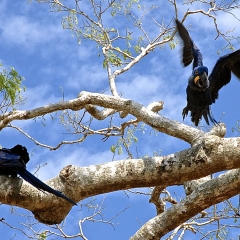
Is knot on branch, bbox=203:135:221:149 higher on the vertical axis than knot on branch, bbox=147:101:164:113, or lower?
lower

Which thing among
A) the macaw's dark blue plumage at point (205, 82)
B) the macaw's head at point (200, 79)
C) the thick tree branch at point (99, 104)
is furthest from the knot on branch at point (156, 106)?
the thick tree branch at point (99, 104)

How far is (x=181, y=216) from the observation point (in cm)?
357

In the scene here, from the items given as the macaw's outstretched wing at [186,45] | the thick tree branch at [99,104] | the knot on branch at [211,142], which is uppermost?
the macaw's outstretched wing at [186,45]

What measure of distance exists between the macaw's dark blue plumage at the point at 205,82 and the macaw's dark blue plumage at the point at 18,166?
2826mm

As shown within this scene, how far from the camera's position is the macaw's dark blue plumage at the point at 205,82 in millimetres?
5906

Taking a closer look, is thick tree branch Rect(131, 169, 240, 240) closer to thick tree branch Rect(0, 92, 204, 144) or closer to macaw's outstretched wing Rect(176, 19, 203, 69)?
thick tree branch Rect(0, 92, 204, 144)

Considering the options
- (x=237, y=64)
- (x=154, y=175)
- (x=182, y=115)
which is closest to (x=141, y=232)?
(x=154, y=175)

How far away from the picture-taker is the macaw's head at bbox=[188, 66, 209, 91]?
590 centimetres

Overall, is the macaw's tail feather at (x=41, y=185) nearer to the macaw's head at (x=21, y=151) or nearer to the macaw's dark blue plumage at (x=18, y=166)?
the macaw's dark blue plumage at (x=18, y=166)

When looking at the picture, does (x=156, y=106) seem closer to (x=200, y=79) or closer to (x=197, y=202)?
(x=200, y=79)

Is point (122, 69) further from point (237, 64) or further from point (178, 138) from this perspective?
point (178, 138)

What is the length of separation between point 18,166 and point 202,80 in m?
3.32

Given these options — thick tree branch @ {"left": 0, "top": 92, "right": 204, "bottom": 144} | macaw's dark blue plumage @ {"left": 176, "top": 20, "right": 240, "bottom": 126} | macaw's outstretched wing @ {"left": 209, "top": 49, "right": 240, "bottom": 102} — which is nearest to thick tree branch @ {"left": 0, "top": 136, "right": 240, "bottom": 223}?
thick tree branch @ {"left": 0, "top": 92, "right": 204, "bottom": 144}

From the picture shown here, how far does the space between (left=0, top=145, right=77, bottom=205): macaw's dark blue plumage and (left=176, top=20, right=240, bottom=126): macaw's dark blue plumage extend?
2826mm
